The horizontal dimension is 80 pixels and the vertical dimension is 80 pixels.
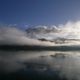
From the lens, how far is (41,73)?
7.13 m

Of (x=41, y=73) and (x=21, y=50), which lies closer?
(x=21, y=50)

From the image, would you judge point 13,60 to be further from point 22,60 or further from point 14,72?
point 14,72

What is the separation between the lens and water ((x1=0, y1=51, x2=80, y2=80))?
6479 millimetres

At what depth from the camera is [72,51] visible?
6.68 metres

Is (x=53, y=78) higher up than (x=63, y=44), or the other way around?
(x=63, y=44)

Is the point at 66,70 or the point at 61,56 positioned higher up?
the point at 61,56

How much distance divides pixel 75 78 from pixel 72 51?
45.2 inches

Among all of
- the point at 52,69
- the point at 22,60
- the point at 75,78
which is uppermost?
the point at 22,60

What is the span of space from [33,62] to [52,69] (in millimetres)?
843

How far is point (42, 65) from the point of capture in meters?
6.61

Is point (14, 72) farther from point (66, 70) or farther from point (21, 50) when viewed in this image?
point (66, 70)

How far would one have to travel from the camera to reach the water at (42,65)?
6479 millimetres

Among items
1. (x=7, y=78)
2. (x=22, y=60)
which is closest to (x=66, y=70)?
(x=22, y=60)

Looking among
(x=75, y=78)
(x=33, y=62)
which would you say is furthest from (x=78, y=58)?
(x=33, y=62)
